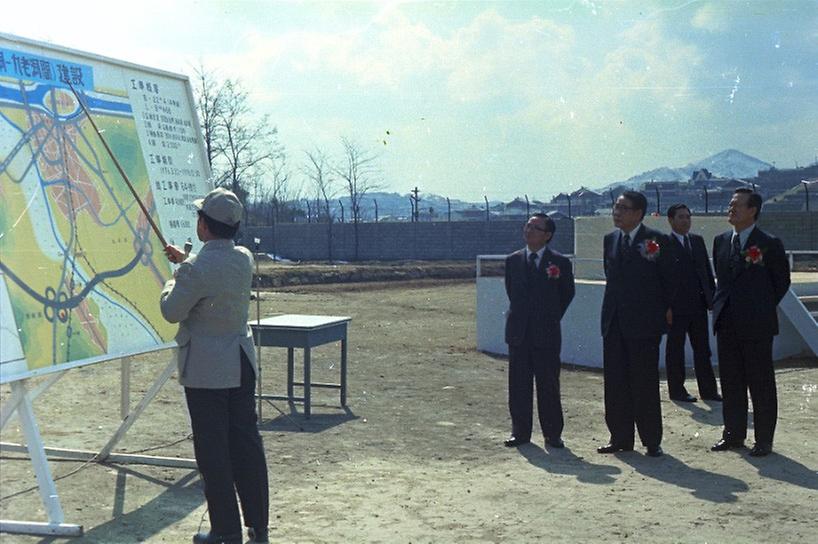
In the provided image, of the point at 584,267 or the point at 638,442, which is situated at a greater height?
the point at 584,267

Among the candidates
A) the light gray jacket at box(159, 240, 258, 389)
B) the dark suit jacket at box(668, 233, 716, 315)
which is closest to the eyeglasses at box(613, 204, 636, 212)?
the dark suit jacket at box(668, 233, 716, 315)

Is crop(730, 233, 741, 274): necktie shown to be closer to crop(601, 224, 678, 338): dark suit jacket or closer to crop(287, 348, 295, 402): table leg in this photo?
crop(601, 224, 678, 338): dark suit jacket

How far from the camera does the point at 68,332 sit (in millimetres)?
5480

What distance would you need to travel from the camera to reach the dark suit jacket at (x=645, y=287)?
24.7 feet

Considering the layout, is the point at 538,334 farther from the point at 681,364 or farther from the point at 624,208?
the point at 681,364

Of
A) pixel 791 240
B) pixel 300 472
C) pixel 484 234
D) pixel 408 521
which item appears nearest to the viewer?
pixel 408 521

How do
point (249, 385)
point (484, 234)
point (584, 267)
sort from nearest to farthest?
point (249, 385), point (584, 267), point (484, 234)

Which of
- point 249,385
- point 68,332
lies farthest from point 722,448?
point 68,332

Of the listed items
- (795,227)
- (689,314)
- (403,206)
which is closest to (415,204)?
(403,206)

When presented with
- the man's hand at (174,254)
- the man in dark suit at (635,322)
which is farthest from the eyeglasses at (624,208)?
the man's hand at (174,254)

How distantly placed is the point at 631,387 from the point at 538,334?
83 centimetres

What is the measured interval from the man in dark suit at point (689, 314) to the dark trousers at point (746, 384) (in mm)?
2527

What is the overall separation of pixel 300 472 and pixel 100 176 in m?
2.43

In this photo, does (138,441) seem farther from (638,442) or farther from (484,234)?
(484,234)
